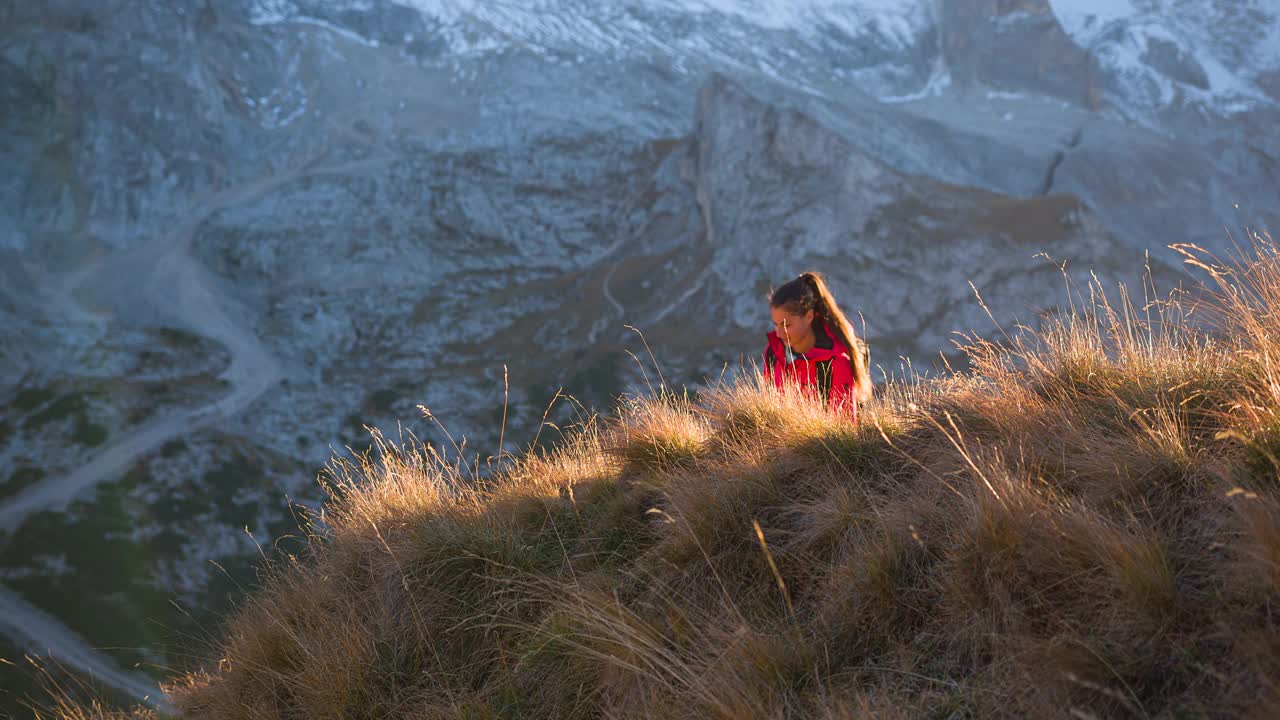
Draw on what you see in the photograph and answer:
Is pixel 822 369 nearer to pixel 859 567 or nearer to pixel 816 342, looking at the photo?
pixel 816 342

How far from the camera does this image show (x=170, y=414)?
2062 inches

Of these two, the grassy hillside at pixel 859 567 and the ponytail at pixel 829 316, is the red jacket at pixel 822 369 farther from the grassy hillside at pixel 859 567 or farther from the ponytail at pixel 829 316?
the grassy hillside at pixel 859 567

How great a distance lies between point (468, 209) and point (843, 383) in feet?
230

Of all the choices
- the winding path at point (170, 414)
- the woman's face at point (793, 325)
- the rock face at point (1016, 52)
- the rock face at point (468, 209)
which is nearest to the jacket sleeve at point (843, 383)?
the woman's face at point (793, 325)

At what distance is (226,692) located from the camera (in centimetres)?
401

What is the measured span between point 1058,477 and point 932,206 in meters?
57.8

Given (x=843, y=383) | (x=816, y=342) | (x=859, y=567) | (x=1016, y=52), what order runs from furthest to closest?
(x=1016, y=52)
(x=816, y=342)
(x=843, y=383)
(x=859, y=567)

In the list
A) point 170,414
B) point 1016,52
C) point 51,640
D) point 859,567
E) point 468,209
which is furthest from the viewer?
point 1016,52

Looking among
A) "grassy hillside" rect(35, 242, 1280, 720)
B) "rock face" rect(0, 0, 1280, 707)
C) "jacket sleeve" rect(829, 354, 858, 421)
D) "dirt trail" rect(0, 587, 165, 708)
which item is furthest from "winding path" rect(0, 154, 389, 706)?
"jacket sleeve" rect(829, 354, 858, 421)

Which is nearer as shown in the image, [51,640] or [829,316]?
[829,316]

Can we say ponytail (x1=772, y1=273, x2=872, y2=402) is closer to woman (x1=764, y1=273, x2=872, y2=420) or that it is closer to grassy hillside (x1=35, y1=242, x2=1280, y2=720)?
woman (x1=764, y1=273, x2=872, y2=420)

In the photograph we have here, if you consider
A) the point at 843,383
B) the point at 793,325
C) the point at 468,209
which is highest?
the point at 793,325

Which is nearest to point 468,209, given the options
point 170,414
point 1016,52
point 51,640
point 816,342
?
point 170,414

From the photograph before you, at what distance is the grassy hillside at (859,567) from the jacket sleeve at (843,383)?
0.25 m
